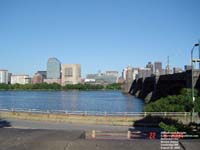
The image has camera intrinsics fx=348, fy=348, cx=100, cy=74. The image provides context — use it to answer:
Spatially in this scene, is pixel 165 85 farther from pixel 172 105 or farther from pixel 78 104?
pixel 172 105

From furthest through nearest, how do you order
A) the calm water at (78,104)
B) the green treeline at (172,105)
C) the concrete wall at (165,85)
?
the concrete wall at (165,85) → the calm water at (78,104) → the green treeline at (172,105)

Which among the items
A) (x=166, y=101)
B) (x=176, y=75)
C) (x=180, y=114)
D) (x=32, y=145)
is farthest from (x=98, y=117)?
(x=176, y=75)

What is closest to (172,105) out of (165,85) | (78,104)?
(78,104)

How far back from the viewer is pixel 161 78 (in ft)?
397

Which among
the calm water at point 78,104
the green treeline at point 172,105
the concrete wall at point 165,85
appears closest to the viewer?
the green treeline at point 172,105

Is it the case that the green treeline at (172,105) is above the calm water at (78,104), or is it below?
above

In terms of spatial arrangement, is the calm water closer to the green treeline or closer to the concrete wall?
the concrete wall

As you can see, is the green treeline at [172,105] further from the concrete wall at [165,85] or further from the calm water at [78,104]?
the concrete wall at [165,85]

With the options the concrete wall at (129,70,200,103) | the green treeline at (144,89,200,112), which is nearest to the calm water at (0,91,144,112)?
the concrete wall at (129,70,200,103)

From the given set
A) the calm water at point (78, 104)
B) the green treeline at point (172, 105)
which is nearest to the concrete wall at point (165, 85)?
the calm water at point (78, 104)

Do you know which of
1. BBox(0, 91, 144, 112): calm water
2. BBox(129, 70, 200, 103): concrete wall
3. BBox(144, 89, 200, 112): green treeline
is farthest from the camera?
BBox(129, 70, 200, 103): concrete wall

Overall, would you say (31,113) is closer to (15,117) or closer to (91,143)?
(15,117)

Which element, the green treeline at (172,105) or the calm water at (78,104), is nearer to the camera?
the green treeline at (172,105)

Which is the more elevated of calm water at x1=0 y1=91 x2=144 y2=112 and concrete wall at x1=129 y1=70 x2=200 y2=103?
concrete wall at x1=129 y1=70 x2=200 y2=103
